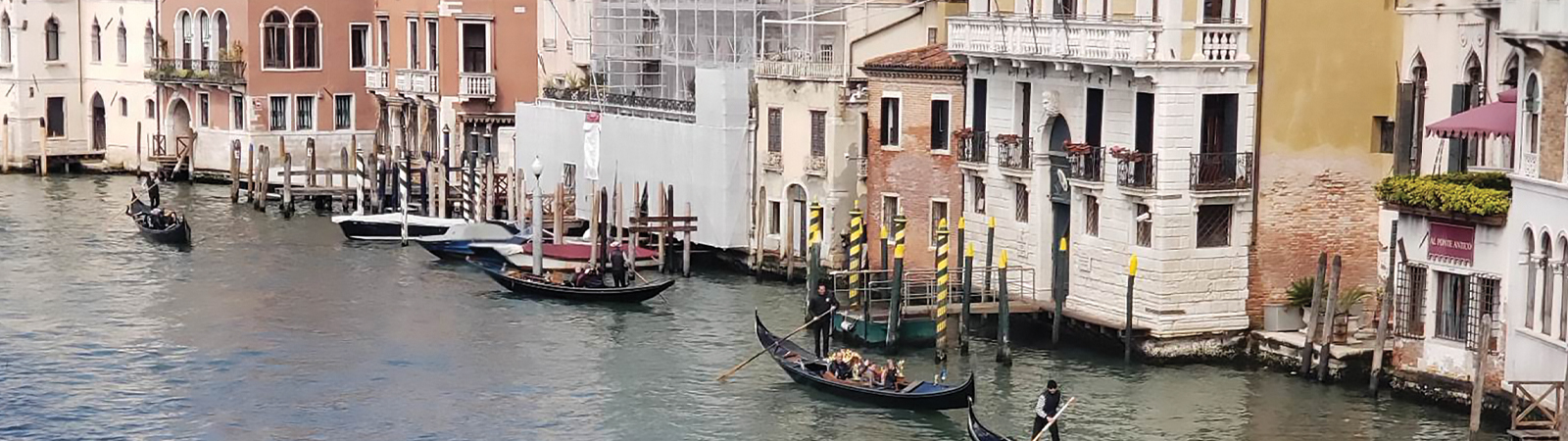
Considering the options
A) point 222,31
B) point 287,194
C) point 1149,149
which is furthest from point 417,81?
point 1149,149

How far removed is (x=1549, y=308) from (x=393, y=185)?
3059 centimetres

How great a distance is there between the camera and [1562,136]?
86.2 ft

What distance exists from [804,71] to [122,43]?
27.5m

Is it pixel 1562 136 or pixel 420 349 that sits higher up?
pixel 1562 136

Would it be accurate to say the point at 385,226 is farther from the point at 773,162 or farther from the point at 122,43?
the point at 122,43

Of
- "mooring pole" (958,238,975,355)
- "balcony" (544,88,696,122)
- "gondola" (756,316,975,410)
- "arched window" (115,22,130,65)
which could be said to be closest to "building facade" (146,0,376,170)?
"arched window" (115,22,130,65)

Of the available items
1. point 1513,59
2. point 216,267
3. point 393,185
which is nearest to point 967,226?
point 1513,59

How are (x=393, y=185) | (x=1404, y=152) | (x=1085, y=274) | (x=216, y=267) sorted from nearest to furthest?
(x=1404, y=152) → (x=1085, y=274) → (x=216, y=267) → (x=393, y=185)

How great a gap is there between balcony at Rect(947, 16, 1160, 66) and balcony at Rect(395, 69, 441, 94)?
21.8 metres

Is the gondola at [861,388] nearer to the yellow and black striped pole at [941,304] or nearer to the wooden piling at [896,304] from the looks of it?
the wooden piling at [896,304]

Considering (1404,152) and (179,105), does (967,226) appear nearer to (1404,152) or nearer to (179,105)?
(1404,152)

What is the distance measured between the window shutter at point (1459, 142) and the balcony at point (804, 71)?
38.6ft

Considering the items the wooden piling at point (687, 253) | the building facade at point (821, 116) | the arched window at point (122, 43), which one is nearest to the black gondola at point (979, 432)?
the building facade at point (821, 116)

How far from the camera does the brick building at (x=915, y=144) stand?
37219 millimetres
